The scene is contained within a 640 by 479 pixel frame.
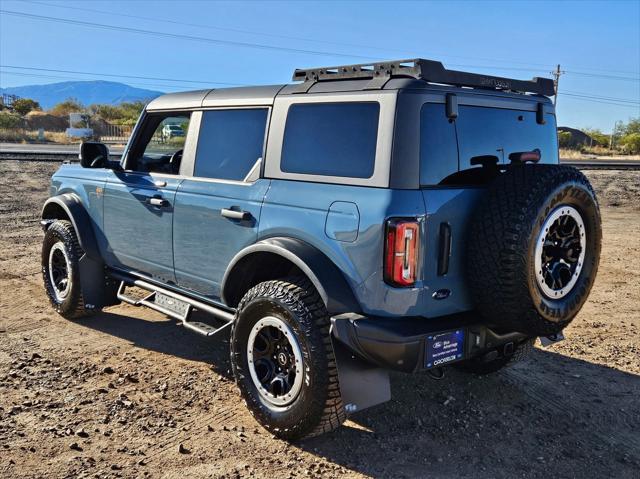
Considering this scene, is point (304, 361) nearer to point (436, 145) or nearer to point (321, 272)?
point (321, 272)

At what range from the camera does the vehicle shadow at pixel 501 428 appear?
348cm

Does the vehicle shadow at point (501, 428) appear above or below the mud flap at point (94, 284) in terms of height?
below

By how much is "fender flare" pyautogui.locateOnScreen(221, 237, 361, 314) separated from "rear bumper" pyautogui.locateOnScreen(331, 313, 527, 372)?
0.07m

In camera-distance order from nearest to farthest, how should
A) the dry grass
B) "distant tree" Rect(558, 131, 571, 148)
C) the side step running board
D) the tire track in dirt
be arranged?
the tire track in dirt
the side step running board
the dry grass
"distant tree" Rect(558, 131, 571, 148)

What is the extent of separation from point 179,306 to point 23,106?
68204mm

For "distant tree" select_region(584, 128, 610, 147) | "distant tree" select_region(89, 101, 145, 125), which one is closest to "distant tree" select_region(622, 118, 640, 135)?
"distant tree" select_region(584, 128, 610, 147)

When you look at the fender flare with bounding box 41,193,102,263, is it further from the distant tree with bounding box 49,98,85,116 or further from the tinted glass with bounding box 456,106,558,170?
the distant tree with bounding box 49,98,85,116

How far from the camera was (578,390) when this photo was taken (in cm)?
453

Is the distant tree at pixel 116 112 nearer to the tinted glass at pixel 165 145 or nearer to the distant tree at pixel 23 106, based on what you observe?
the distant tree at pixel 23 106

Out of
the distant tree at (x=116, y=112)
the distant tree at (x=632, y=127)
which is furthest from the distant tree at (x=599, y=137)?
the distant tree at (x=116, y=112)

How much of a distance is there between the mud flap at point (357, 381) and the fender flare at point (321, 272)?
0.72 ft

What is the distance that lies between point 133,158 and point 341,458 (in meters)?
3.15

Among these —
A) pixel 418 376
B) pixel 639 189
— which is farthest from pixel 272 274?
pixel 639 189

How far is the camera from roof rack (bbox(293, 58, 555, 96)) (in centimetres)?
337
